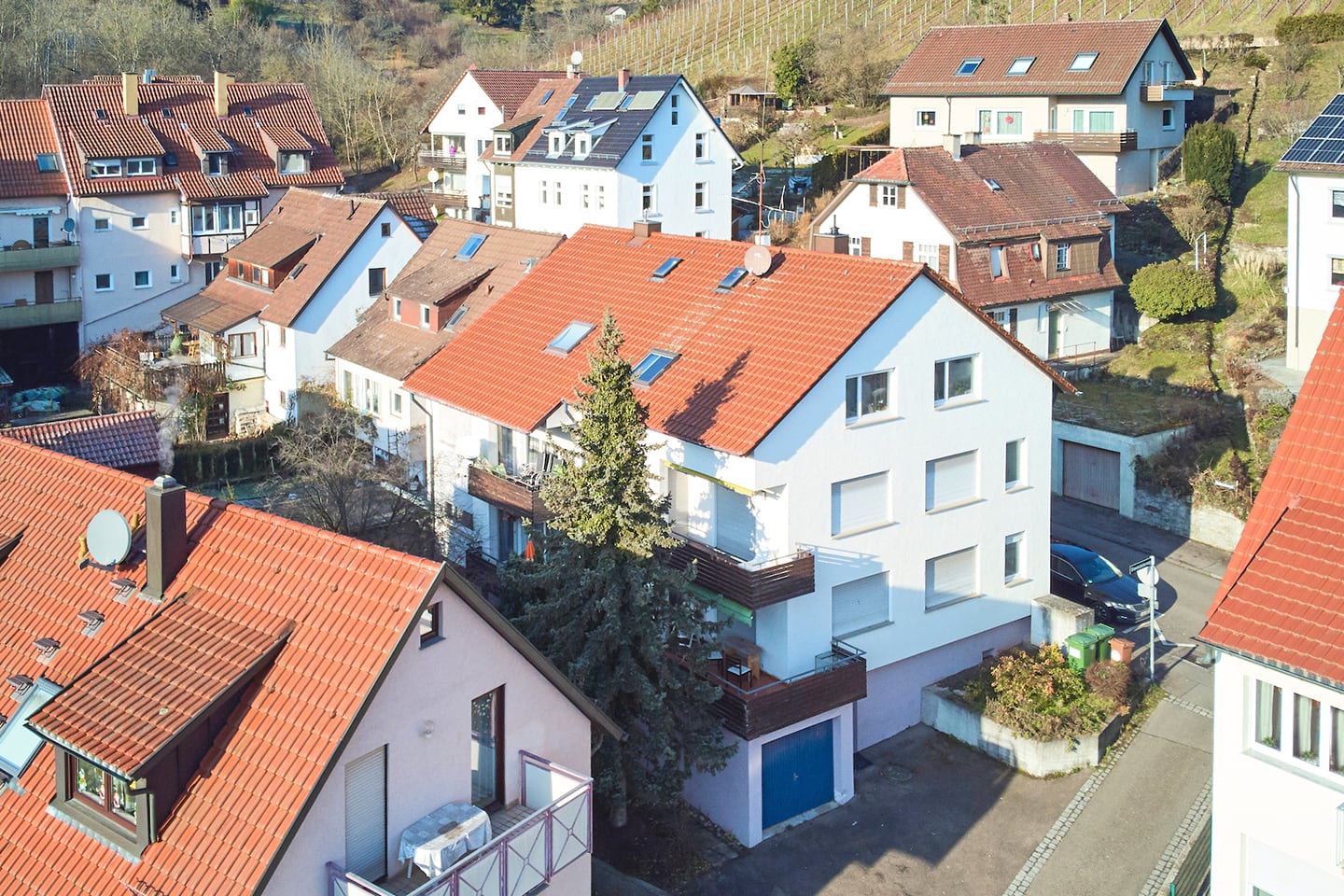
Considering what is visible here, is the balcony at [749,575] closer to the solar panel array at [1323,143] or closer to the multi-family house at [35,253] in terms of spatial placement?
the solar panel array at [1323,143]

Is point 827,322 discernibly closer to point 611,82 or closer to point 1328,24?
point 611,82

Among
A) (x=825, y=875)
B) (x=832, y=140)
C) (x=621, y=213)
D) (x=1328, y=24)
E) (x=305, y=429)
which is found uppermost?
(x=1328, y=24)

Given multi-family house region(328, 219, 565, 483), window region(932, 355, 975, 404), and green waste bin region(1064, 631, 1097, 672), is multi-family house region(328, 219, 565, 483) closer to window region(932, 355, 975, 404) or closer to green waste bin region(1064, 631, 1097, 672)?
window region(932, 355, 975, 404)

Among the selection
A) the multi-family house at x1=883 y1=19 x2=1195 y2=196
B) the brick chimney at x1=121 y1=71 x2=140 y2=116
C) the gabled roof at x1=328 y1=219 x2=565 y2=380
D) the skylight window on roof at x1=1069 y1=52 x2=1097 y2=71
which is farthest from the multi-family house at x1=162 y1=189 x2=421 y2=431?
the skylight window on roof at x1=1069 y1=52 x2=1097 y2=71

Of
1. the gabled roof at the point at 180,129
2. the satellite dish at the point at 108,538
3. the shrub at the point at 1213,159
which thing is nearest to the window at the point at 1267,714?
the satellite dish at the point at 108,538

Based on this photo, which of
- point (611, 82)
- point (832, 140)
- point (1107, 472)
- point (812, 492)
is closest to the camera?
point (812, 492)

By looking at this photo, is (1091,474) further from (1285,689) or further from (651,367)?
(1285,689)

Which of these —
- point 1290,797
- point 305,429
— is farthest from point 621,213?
point 1290,797
